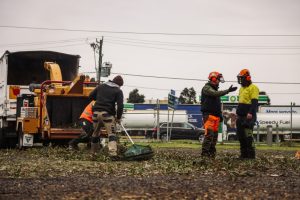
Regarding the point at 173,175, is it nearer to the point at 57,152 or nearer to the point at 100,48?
the point at 57,152

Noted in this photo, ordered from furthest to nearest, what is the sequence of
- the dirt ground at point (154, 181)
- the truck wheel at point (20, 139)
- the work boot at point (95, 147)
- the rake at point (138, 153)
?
1. the truck wheel at point (20, 139)
2. the work boot at point (95, 147)
3. the rake at point (138, 153)
4. the dirt ground at point (154, 181)

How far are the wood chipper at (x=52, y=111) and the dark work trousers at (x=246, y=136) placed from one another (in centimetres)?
629

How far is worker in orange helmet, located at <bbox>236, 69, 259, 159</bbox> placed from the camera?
1325 cm

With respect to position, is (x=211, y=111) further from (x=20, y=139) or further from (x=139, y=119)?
(x=139, y=119)

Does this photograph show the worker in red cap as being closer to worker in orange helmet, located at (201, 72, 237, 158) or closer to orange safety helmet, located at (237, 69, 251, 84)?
worker in orange helmet, located at (201, 72, 237, 158)

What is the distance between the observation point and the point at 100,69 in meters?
48.9

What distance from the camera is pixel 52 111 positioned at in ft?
60.6

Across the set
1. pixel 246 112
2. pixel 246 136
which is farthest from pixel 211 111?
pixel 246 136

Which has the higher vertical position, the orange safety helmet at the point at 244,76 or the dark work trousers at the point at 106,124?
the orange safety helmet at the point at 244,76

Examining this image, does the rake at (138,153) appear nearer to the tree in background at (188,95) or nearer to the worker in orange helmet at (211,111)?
the worker in orange helmet at (211,111)

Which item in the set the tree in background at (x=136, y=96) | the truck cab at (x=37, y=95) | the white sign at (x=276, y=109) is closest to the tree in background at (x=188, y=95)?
the tree in background at (x=136, y=96)

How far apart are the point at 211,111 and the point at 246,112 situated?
773 mm

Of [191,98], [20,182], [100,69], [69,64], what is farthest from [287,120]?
[191,98]

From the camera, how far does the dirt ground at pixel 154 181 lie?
23.7 feet
